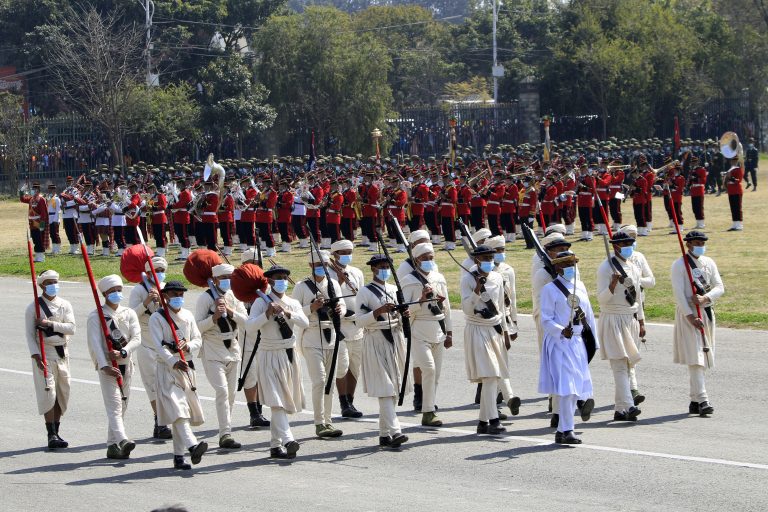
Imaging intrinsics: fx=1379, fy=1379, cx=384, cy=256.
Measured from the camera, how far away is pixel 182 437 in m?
12.7

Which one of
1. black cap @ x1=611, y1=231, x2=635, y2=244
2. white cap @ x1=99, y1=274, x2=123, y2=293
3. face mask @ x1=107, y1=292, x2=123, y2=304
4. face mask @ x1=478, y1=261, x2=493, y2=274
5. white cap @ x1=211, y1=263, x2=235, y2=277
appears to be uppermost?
black cap @ x1=611, y1=231, x2=635, y2=244

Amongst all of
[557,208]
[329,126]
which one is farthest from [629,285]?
[329,126]

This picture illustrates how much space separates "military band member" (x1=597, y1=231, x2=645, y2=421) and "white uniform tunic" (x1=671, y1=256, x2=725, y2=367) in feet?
1.36

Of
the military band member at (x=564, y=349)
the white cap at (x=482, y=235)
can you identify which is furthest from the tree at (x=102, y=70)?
the military band member at (x=564, y=349)

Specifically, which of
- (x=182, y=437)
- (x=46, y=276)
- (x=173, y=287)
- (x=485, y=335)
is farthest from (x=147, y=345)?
(x=485, y=335)

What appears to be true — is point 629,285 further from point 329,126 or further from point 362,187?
point 329,126

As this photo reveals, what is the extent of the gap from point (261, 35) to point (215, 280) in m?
46.6

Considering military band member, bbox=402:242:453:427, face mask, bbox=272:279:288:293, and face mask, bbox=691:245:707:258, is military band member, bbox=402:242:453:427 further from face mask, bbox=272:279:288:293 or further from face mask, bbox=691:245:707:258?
face mask, bbox=691:245:707:258

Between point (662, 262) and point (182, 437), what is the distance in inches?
636

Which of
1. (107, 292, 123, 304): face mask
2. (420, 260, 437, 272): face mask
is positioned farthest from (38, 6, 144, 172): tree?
(107, 292, 123, 304): face mask

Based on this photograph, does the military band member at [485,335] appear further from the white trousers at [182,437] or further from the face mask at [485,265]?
the white trousers at [182,437]

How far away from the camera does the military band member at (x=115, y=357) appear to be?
13.3m

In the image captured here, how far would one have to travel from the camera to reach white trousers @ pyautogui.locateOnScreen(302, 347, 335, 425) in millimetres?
13977

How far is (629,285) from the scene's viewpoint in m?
14.5
